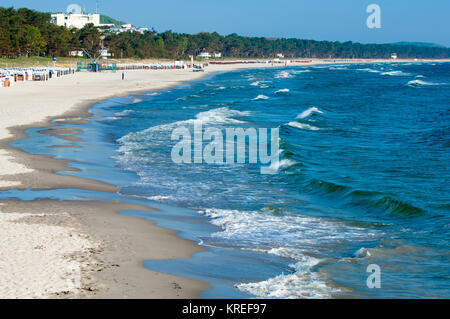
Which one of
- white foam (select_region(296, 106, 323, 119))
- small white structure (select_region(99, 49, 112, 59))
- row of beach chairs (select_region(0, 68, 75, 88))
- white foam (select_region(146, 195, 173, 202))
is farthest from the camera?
small white structure (select_region(99, 49, 112, 59))

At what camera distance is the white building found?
186012mm

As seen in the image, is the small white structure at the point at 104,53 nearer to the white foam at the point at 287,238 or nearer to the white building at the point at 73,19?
the white building at the point at 73,19

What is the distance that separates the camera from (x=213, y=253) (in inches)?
393

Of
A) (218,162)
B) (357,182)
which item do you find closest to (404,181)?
(357,182)

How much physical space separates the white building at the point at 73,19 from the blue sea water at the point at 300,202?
168 metres

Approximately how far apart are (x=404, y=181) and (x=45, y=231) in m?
11.3

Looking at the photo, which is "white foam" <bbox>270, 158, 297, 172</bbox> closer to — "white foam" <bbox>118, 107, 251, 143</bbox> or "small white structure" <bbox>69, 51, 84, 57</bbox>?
"white foam" <bbox>118, 107, 251, 143</bbox>

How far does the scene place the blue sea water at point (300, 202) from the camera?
353 inches

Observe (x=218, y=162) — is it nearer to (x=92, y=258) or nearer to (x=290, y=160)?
(x=290, y=160)

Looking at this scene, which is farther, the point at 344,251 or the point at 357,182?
the point at 357,182
